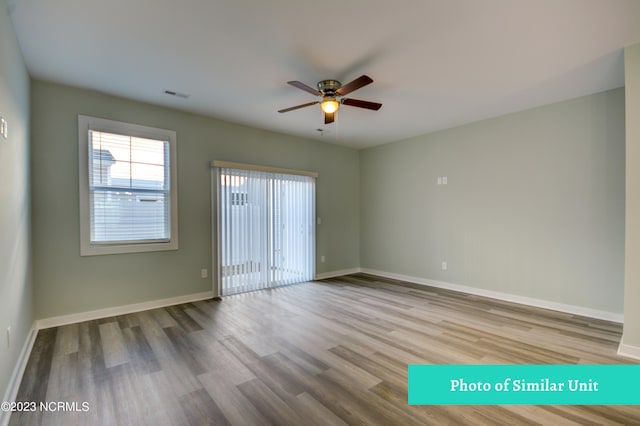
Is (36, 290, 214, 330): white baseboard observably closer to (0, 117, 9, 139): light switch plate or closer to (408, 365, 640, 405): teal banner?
(0, 117, 9, 139): light switch plate

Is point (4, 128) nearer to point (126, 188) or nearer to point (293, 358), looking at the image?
point (126, 188)

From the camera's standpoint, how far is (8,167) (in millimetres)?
2137

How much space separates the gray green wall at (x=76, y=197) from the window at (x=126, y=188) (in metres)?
0.09

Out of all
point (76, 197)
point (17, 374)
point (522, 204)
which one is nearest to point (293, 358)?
point (17, 374)

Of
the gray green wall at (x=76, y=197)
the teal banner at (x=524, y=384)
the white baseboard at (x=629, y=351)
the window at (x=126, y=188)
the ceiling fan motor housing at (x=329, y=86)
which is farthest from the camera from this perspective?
the window at (x=126, y=188)

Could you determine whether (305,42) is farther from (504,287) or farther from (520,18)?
(504,287)

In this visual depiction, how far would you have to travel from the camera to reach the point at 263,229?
16.3 ft

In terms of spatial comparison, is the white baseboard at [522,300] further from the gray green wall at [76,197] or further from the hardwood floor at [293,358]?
the gray green wall at [76,197]

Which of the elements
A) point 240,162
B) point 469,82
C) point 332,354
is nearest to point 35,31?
point 240,162

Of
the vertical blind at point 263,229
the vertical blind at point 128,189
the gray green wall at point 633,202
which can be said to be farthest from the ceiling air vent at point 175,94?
the gray green wall at point 633,202

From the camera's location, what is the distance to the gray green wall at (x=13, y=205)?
6.40 ft

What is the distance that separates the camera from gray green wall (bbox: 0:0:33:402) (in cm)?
195

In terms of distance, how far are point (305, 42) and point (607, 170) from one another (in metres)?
3.82

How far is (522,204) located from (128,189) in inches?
212
